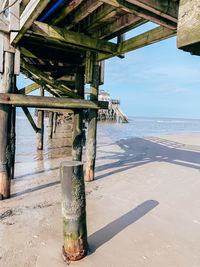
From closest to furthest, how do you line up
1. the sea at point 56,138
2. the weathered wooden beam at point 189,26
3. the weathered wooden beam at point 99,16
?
the weathered wooden beam at point 189,26 < the weathered wooden beam at point 99,16 < the sea at point 56,138

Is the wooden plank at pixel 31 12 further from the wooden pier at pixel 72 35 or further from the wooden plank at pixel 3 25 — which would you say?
the wooden plank at pixel 3 25

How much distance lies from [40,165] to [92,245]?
14.6 ft

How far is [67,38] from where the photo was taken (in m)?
3.69

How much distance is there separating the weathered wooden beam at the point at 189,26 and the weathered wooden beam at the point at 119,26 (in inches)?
119

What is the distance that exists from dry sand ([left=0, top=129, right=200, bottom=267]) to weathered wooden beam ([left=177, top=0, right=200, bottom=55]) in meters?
2.26

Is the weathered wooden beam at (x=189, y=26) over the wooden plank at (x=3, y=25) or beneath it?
beneath

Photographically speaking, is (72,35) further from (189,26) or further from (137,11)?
(189,26)

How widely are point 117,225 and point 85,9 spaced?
3.69 meters

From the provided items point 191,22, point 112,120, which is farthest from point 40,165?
point 112,120

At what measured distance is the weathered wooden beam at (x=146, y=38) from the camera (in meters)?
3.26

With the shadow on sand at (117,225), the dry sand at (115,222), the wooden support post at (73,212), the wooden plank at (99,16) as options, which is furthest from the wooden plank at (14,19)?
the shadow on sand at (117,225)

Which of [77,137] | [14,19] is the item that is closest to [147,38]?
[14,19]

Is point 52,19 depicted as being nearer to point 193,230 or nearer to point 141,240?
point 141,240

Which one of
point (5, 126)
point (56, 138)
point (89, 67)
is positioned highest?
point (89, 67)
